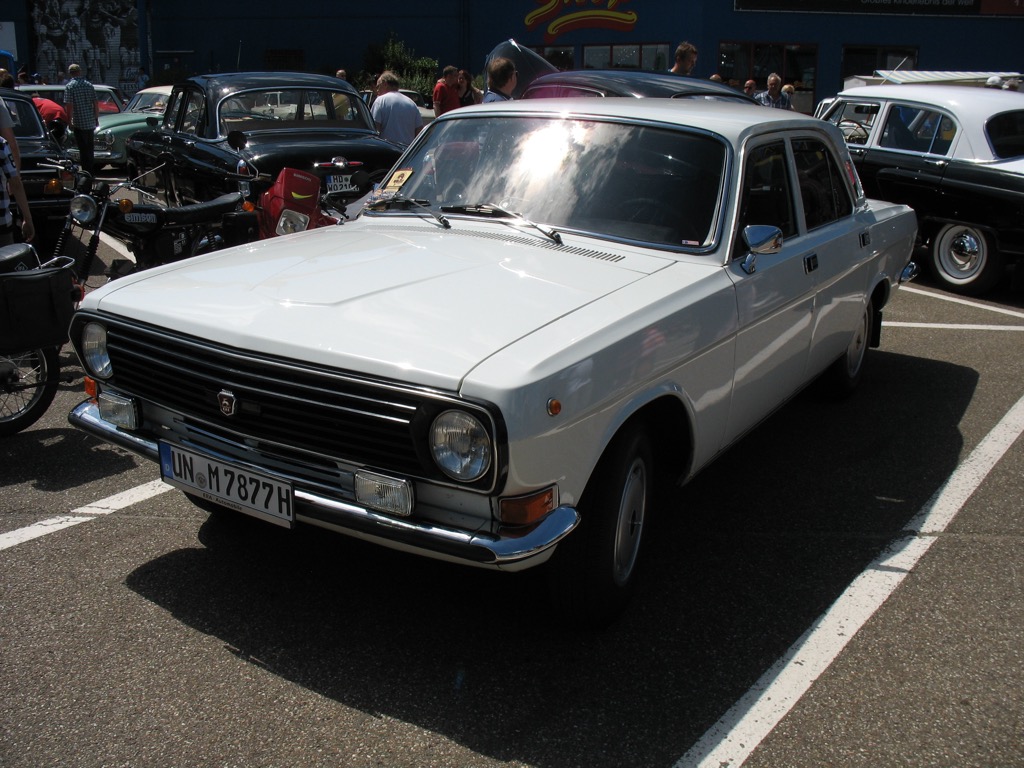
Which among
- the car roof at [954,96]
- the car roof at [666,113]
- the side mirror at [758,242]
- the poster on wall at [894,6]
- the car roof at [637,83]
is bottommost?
the side mirror at [758,242]

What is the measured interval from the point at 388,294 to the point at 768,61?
2570 cm

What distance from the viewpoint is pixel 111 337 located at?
361 centimetres

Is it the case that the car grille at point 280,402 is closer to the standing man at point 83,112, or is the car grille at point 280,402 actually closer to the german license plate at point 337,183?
the german license plate at point 337,183

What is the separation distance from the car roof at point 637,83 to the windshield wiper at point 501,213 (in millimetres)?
4897

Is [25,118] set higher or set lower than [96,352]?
higher

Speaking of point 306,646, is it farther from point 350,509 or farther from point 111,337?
point 111,337

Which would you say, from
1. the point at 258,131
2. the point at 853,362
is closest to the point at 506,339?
the point at 853,362

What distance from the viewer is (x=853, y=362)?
6156mm

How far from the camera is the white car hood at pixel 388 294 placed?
3.05m

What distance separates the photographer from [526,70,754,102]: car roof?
8.95 meters

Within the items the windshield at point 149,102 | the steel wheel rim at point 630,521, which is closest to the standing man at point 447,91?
the windshield at point 149,102

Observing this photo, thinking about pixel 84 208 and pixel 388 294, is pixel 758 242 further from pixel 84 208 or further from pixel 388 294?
pixel 84 208

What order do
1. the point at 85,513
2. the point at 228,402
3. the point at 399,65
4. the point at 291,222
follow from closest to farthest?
the point at 228,402, the point at 85,513, the point at 291,222, the point at 399,65

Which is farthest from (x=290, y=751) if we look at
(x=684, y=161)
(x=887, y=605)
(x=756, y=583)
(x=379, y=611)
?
(x=684, y=161)
